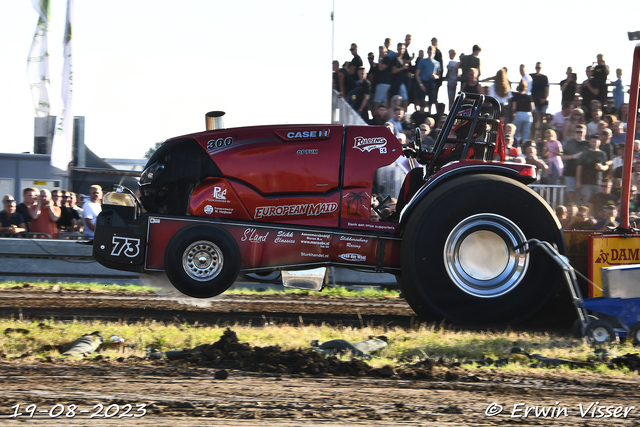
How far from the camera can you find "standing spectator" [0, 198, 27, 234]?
9273 mm

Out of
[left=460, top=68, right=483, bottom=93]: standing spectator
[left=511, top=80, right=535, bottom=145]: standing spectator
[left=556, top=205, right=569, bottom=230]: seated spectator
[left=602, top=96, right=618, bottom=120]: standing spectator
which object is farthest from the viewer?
[left=511, top=80, right=535, bottom=145]: standing spectator

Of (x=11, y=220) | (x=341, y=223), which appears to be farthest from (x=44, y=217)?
(x=341, y=223)

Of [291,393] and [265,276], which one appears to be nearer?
[291,393]

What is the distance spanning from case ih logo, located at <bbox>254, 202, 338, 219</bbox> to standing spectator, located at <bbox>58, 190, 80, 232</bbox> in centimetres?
502

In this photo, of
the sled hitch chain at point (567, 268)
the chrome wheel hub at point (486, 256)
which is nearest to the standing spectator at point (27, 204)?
the chrome wheel hub at point (486, 256)

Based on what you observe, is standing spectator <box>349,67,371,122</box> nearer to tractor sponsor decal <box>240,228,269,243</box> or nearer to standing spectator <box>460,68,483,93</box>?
standing spectator <box>460,68,483,93</box>

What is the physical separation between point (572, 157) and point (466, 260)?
5.30 metres

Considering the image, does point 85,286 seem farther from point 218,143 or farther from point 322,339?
point 322,339

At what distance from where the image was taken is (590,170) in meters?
9.80

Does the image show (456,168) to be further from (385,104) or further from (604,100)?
(604,100)

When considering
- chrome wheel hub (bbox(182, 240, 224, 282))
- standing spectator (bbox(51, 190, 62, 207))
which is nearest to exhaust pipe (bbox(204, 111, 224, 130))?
chrome wheel hub (bbox(182, 240, 224, 282))

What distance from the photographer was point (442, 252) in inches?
215

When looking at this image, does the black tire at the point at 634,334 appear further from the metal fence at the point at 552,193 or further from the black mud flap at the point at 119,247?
the metal fence at the point at 552,193

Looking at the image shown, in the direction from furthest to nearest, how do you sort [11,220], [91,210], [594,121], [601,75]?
[601,75]
[594,121]
[91,210]
[11,220]
